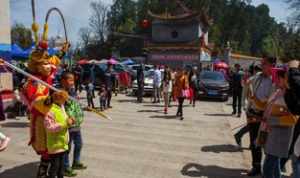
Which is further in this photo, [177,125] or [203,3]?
[203,3]

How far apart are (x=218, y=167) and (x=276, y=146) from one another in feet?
6.95

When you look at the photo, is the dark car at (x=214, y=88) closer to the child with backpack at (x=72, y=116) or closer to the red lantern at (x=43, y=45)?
the child with backpack at (x=72, y=116)

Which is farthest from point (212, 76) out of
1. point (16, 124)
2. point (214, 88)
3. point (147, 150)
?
point (147, 150)

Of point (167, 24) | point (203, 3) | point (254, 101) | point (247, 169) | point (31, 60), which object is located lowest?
point (247, 169)

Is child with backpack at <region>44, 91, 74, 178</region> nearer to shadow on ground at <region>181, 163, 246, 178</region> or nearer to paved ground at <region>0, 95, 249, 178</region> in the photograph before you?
paved ground at <region>0, 95, 249, 178</region>

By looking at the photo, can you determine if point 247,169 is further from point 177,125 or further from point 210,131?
point 177,125

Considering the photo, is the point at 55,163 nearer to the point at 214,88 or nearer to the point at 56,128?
the point at 56,128

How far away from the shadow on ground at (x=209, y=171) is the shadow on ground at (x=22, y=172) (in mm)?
2564

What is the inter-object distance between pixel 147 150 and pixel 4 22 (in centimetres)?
660

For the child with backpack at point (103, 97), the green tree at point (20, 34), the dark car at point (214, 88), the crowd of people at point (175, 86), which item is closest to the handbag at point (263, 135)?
the crowd of people at point (175, 86)

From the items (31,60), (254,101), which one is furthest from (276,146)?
(31,60)

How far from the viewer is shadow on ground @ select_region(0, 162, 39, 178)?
605 cm

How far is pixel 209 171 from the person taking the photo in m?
6.71

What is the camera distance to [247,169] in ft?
22.8
